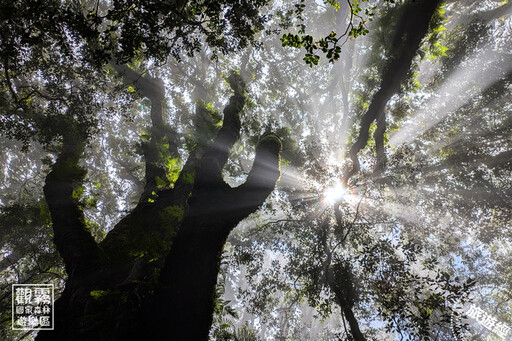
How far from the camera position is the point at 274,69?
66.9 feet

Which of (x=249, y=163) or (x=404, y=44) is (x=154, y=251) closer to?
(x=404, y=44)

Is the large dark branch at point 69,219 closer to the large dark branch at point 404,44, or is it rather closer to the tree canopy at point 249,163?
the tree canopy at point 249,163

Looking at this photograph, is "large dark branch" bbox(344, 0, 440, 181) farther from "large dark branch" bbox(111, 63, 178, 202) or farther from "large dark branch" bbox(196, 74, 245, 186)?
"large dark branch" bbox(111, 63, 178, 202)

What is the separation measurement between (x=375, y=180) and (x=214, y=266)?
1148 cm

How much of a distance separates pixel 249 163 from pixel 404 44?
1772cm

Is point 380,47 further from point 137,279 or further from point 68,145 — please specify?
point 68,145

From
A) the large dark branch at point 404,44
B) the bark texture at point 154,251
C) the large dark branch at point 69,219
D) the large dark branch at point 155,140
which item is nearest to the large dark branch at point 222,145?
the bark texture at point 154,251

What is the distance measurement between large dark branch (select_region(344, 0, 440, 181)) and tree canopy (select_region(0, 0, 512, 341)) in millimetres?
53

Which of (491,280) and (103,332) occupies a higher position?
(103,332)

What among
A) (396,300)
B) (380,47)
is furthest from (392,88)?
(396,300)

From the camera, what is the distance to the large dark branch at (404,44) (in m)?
7.65

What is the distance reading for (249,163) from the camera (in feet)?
80.8

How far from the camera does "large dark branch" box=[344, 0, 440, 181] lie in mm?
7652

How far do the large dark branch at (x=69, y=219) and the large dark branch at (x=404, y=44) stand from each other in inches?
428
